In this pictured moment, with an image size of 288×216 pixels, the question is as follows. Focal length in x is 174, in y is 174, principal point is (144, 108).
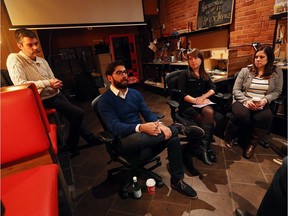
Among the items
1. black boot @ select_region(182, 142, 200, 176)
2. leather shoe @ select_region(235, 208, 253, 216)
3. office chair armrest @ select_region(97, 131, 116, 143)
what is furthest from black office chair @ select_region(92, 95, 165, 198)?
leather shoe @ select_region(235, 208, 253, 216)

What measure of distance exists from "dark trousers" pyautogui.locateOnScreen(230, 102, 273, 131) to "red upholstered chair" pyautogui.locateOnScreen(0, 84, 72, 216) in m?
1.94

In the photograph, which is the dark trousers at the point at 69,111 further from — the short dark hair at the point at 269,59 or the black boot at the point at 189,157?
the short dark hair at the point at 269,59

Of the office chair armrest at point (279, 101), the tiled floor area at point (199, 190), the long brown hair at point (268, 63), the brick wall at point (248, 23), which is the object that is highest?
the brick wall at point (248, 23)

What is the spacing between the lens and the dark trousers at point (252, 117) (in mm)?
1930

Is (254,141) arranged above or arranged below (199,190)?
above

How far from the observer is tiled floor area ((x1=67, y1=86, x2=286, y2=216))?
143 centimetres

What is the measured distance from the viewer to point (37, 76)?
1.99 metres

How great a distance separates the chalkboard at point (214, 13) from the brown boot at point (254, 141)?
2.25m

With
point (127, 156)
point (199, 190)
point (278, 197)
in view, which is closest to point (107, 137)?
point (127, 156)

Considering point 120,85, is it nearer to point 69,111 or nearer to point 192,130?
point 192,130

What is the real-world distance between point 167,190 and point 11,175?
1222 mm

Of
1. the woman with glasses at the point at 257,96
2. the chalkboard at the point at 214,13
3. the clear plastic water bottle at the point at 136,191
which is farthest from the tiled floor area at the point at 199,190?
the chalkboard at the point at 214,13

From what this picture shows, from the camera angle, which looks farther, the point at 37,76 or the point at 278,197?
the point at 37,76

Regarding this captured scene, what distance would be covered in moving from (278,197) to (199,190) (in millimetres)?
816
